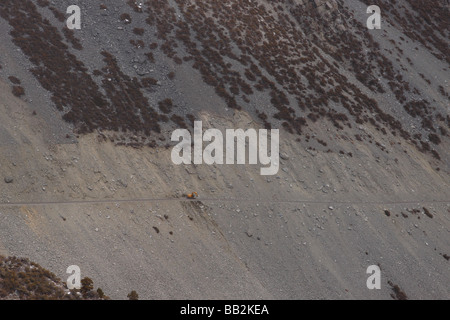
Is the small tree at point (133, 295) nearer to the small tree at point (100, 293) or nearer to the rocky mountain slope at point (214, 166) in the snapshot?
the rocky mountain slope at point (214, 166)

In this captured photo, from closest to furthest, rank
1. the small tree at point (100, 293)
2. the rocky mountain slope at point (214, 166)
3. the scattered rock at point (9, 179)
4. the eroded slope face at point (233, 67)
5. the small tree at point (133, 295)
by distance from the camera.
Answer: the small tree at point (100, 293)
the small tree at point (133, 295)
the scattered rock at point (9, 179)
the rocky mountain slope at point (214, 166)
the eroded slope face at point (233, 67)

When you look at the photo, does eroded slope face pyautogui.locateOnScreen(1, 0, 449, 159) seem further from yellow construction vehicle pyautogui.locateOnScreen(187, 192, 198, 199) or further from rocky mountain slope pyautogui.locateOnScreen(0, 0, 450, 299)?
yellow construction vehicle pyautogui.locateOnScreen(187, 192, 198, 199)

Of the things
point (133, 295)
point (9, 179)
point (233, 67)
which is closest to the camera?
point (133, 295)

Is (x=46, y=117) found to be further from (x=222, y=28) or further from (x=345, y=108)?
(x=345, y=108)

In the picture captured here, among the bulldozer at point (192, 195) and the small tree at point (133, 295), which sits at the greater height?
the bulldozer at point (192, 195)

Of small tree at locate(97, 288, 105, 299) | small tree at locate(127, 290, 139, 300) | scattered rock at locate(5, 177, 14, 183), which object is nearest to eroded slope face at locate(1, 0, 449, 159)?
scattered rock at locate(5, 177, 14, 183)

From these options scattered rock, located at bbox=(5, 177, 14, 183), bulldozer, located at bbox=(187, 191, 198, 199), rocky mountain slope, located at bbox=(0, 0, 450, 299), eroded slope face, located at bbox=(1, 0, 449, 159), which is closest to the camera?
scattered rock, located at bbox=(5, 177, 14, 183)

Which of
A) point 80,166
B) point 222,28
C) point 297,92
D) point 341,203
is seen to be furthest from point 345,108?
point 80,166

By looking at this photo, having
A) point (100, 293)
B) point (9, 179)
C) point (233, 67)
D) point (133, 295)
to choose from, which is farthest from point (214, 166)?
point (9, 179)

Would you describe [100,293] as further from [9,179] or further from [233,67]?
[233,67]

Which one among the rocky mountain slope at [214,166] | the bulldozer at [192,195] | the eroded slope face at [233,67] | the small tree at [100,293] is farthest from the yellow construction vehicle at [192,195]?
the small tree at [100,293]
